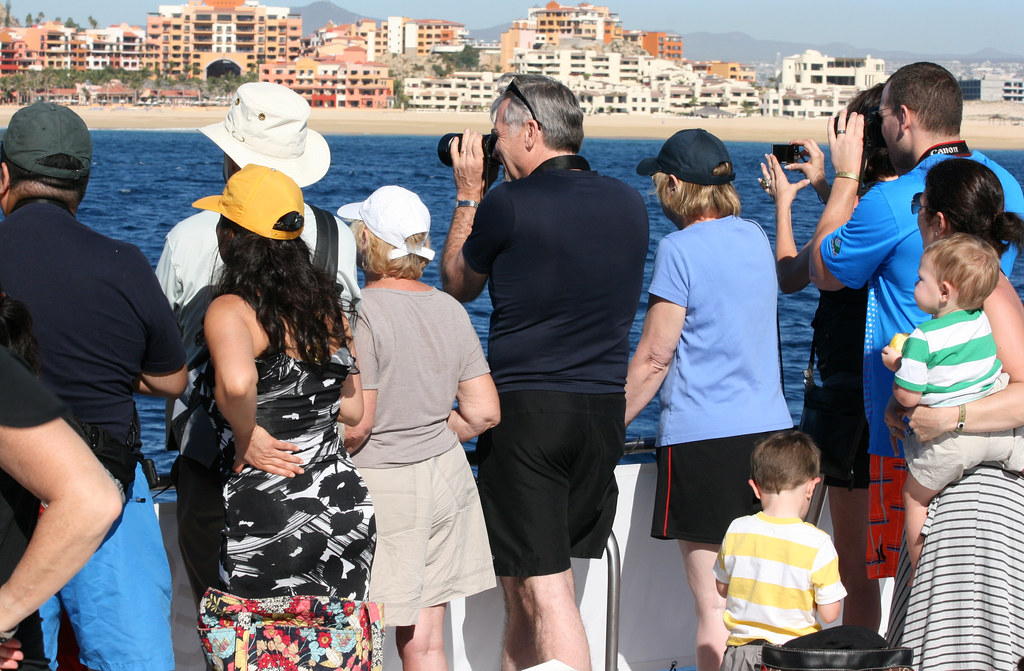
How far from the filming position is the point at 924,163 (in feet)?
9.46

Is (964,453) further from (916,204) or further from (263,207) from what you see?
(263,207)

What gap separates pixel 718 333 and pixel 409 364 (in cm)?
91

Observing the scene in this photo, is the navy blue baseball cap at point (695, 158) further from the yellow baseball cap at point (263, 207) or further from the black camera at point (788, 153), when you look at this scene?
the yellow baseball cap at point (263, 207)

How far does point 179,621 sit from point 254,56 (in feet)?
544

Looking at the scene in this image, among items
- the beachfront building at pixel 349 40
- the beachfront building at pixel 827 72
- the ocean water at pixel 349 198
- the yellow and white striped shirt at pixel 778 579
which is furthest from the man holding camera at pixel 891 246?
the beachfront building at pixel 349 40

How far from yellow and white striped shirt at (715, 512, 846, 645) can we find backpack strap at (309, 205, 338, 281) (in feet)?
4.15

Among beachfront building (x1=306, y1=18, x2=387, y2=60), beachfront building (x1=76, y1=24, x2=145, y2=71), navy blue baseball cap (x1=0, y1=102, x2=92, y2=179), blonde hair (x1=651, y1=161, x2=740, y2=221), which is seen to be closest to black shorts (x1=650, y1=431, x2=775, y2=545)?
blonde hair (x1=651, y1=161, x2=740, y2=221)

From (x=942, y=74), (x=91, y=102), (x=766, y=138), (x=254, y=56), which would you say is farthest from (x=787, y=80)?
(x=942, y=74)

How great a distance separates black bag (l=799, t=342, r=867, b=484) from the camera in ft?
10.1

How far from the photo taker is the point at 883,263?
9.39ft

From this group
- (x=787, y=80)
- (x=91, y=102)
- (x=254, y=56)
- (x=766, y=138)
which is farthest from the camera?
(x=254, y=56)

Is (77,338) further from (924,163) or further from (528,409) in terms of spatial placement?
(924,163)

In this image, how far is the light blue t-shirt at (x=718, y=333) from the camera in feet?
9.56

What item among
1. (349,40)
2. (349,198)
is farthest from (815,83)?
(349,198)
